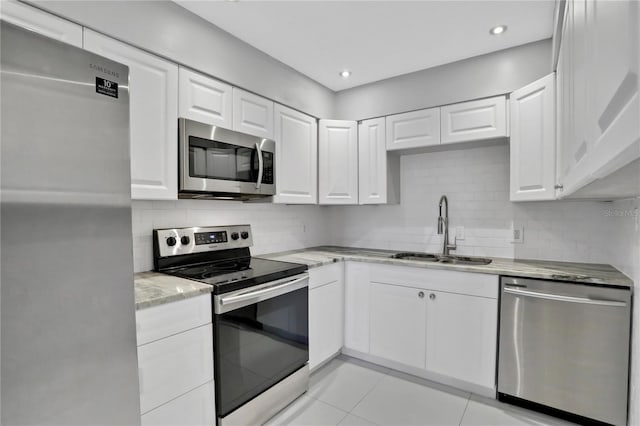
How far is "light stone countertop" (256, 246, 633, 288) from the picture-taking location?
6.13ft

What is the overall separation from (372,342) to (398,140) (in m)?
1.78

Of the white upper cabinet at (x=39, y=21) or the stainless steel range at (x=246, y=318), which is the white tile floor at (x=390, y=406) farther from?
the white upper cabinet at (x=39, y=21)

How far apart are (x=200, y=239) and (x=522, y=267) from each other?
2291 mm

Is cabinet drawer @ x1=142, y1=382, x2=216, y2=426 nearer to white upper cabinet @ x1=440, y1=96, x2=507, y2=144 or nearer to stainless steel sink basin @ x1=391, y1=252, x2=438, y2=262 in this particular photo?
stainless steel sink basin @ x1=391, y1=252, x2=438, y2=262

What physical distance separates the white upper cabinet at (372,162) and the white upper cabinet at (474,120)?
546mm

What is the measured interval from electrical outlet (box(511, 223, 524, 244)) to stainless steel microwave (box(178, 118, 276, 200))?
79.0 inches

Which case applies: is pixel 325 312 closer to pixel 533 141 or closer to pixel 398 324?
pixel 398 324

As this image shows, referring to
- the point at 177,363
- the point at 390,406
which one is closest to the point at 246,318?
the point at 177,363

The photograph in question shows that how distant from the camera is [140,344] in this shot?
54.2 inches

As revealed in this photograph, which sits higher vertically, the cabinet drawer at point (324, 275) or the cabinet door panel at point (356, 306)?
the cabinet drawer at point (324, 275)

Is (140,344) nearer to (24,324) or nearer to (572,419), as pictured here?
(24,324)

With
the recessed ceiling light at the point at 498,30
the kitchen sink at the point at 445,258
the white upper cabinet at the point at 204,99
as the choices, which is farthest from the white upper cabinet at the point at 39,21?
the kitchen sink at the point at 445,258

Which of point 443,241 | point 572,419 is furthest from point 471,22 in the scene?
point 572,419

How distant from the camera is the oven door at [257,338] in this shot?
1.69m
